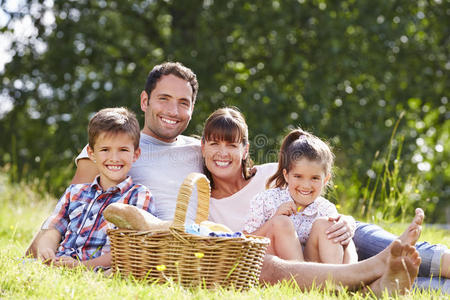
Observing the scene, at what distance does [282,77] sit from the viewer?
770cm

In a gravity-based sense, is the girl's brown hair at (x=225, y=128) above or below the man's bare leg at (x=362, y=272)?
above

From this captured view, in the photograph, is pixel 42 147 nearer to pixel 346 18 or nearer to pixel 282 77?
pixel 282 77

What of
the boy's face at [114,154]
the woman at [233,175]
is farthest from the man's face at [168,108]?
the boy's face at [114,154]

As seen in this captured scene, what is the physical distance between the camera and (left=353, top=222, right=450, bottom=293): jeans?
284 centimetres

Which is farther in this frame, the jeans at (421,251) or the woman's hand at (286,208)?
the woman's hand at (286,208)

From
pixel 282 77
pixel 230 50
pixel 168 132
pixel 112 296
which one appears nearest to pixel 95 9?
pixel 230 50

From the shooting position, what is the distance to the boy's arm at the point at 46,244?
9.52 feet

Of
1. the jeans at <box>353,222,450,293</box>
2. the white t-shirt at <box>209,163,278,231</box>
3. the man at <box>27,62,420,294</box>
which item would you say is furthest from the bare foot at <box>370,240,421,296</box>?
the white t-shirt at <box>209,163,278,231</box>

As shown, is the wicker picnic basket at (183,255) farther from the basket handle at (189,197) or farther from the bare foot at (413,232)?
the bare foot at (413,232)

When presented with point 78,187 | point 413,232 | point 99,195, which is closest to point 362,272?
point 413,232

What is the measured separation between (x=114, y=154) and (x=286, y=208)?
1.01 m

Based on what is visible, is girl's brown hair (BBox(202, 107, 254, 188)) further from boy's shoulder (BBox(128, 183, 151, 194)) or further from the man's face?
boy's shoulder (BBox(128, 183, 151, 194))

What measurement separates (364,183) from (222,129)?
4.07 metres

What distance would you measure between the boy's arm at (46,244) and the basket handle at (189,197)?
83cm
